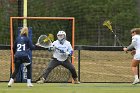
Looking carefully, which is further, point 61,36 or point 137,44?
point 61,36

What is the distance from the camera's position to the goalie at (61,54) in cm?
1709

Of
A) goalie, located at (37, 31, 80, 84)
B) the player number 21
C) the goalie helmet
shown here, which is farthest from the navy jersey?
the goalie helmet

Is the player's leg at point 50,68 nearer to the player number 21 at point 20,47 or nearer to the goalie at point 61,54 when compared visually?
the goalie at point 61,54

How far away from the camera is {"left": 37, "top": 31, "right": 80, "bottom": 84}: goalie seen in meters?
17.1

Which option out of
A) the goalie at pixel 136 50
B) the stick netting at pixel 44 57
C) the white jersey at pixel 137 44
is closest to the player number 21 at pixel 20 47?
the stick netting at pixel 44 57

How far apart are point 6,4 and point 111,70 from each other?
7397 mm

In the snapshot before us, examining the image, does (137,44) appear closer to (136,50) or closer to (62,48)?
(136,50)

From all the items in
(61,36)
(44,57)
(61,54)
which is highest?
(61,36)

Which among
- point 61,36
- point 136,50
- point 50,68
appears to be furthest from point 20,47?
point 136,50

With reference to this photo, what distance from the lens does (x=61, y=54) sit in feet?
56.4

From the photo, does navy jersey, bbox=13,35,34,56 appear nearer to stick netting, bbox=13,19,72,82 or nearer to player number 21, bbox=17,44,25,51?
player number 21, bbox=17,44,25,51

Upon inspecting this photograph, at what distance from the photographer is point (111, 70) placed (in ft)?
89.9
